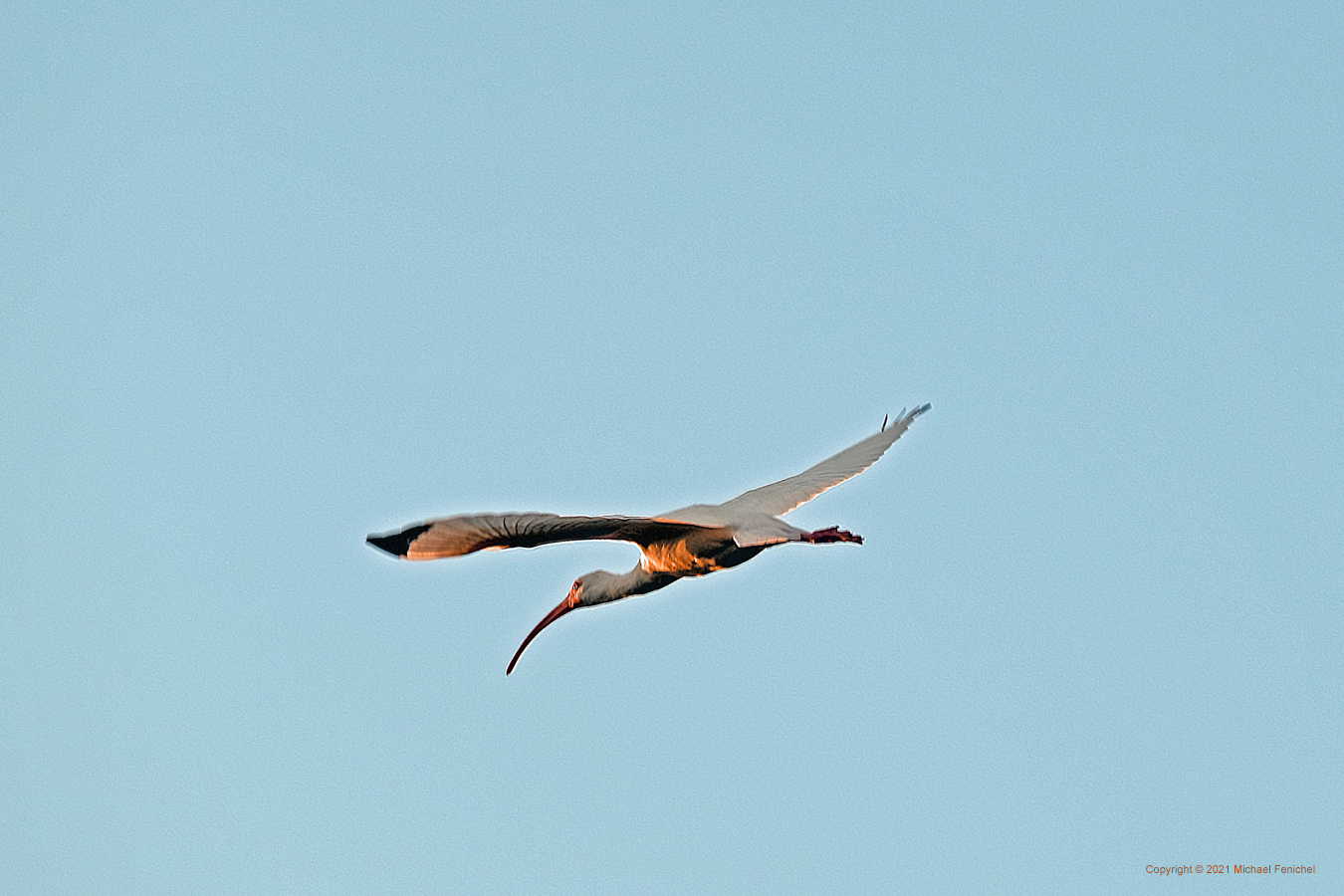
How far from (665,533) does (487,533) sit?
4.04 m

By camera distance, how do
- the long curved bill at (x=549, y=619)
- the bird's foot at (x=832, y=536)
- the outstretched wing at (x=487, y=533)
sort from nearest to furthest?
1. the outstretched wing at (x=487, y=533)
2. the bird's foot at (x=832, y=536)
3. the long curved bill at (x=549, y=619)

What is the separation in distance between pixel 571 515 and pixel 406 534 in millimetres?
1704

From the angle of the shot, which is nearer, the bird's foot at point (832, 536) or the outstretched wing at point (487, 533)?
the outstretched wing at point (487, 533)

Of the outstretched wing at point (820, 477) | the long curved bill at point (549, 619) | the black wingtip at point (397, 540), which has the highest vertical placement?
the outstretched wing at point (820, 477)

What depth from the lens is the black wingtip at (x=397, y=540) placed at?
52.7 ft

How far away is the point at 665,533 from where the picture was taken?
1984cm

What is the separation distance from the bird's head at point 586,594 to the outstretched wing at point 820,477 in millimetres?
1908

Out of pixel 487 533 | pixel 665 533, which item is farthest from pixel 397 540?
pixel 665 533

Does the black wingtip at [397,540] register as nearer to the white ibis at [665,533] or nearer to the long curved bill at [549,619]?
the white ibis at [665,533]

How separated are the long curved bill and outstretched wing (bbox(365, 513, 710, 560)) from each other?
5.60 meters

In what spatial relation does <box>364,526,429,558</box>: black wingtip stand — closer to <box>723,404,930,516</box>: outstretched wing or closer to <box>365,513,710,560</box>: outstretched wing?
<box>365,513,710,560</box>: outstretched wing

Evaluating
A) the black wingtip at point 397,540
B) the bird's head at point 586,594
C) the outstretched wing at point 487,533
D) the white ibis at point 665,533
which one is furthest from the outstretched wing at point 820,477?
the black wingtip at point 397,540

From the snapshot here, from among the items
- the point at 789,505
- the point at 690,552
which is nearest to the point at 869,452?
the point at 789,505

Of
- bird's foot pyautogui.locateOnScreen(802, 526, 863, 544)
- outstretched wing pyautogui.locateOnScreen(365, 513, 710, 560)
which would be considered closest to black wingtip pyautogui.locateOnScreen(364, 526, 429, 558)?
outstretched wing pyautogui.locateOnScreen(365, 513, 710, 560)
